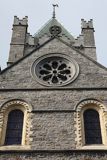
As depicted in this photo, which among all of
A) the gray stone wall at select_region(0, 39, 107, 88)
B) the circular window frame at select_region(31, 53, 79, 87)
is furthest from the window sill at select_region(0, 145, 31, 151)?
the circular window frame at select_region(31, 53, 79, 87)

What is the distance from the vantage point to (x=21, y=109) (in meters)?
17.0

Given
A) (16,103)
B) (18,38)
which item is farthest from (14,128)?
(18,38)

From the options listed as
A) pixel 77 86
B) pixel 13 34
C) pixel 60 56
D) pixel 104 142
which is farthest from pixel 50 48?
pixel 13 34

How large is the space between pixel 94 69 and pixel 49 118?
151 inches

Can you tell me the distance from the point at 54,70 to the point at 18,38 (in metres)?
12.1

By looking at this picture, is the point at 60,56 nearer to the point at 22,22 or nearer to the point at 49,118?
the point at 49,118

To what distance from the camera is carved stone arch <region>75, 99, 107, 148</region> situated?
1560 cm

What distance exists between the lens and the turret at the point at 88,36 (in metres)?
29.5

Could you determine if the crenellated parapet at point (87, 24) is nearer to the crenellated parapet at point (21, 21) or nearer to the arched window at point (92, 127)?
the crenellated parapet at point (21, 21)

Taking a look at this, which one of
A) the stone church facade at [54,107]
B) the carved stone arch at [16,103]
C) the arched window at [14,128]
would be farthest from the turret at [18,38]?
the arched window at [14,128]

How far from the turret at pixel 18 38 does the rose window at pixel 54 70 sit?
9.52 meters

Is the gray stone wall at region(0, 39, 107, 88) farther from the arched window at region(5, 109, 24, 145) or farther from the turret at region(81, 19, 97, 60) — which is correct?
the turret at region(81, 19, 97, 60)

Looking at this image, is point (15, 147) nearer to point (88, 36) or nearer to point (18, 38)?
point (18, 38)

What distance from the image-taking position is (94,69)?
18594mm
